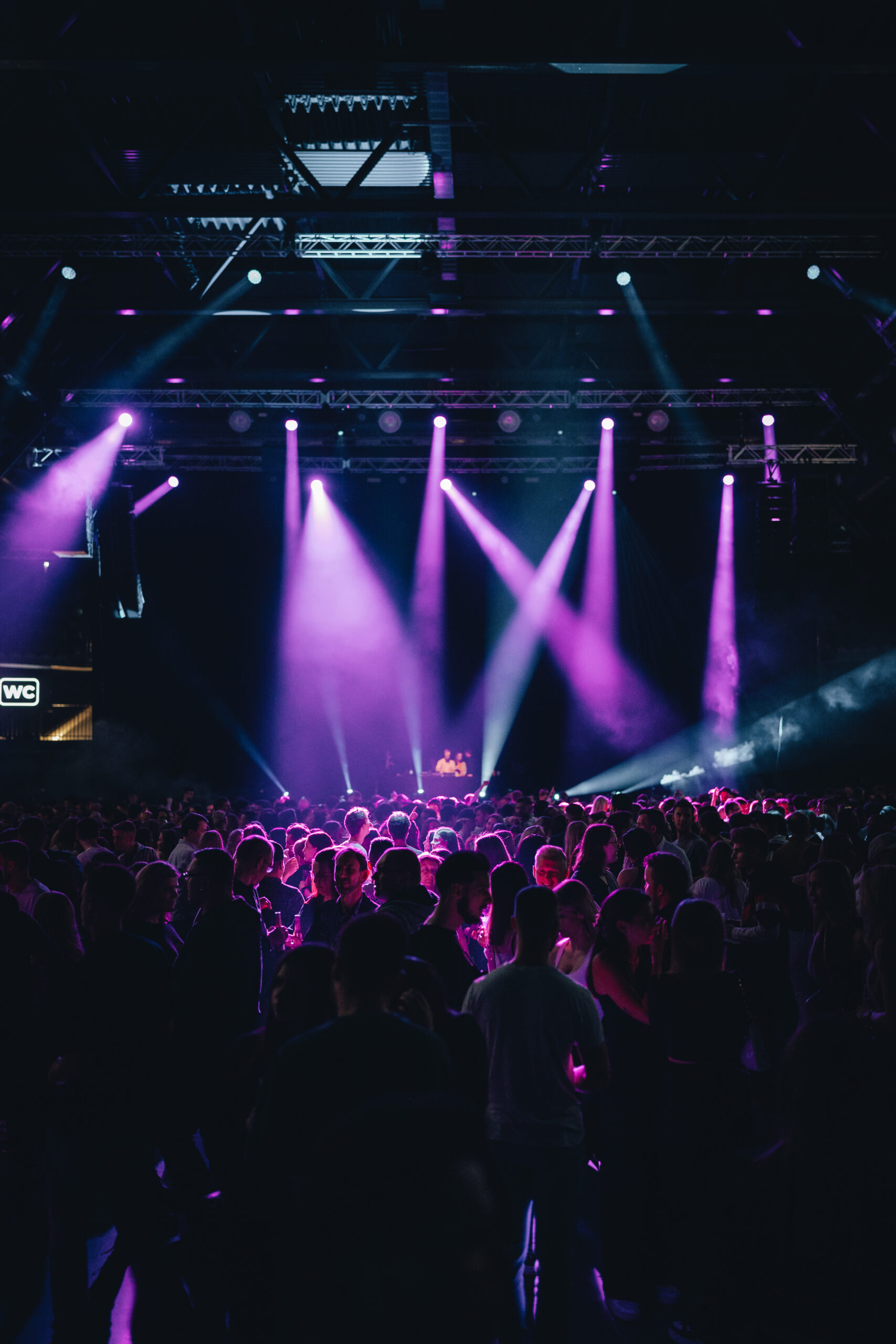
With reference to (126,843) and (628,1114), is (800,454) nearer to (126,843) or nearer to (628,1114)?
(126,843)

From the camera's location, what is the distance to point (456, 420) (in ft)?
45.2

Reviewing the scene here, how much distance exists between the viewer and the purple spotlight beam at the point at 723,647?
56.8 ft

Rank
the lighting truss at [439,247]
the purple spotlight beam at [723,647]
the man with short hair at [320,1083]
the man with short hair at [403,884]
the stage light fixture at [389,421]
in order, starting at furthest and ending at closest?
the purple spotlight beam at [723,647] < the stage light fixture at [389,421] < the lighting truss at [439,247] < the man with short hair at [403,884] < the man with short hair at [320,1083]

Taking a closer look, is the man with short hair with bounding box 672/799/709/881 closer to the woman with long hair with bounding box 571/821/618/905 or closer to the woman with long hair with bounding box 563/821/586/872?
the woman with long hair with bounding box 563/821/586/872

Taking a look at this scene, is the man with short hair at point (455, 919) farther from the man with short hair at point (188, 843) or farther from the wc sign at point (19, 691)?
the wc sign at point (19, 691)

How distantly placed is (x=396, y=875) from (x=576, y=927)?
942 millimetres

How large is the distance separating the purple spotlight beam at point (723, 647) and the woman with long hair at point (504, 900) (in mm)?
14040

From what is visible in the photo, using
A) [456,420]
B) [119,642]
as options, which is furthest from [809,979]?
[119,642]

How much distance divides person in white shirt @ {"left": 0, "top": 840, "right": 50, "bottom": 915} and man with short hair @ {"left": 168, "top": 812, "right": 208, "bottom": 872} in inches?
80.4

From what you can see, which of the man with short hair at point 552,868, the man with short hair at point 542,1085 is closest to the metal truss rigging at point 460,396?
the man with short hair at point 552,868

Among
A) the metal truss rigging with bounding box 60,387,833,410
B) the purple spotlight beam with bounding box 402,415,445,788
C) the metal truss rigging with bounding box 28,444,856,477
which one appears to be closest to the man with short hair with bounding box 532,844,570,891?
the metal truss rigging with bounding box 60,387,833,410

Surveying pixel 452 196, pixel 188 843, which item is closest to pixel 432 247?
pixel 452 196

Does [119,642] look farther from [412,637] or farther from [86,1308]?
[86,1308]

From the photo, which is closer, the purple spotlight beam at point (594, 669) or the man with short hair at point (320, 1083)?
the man with short hair at point (320, 1083)
